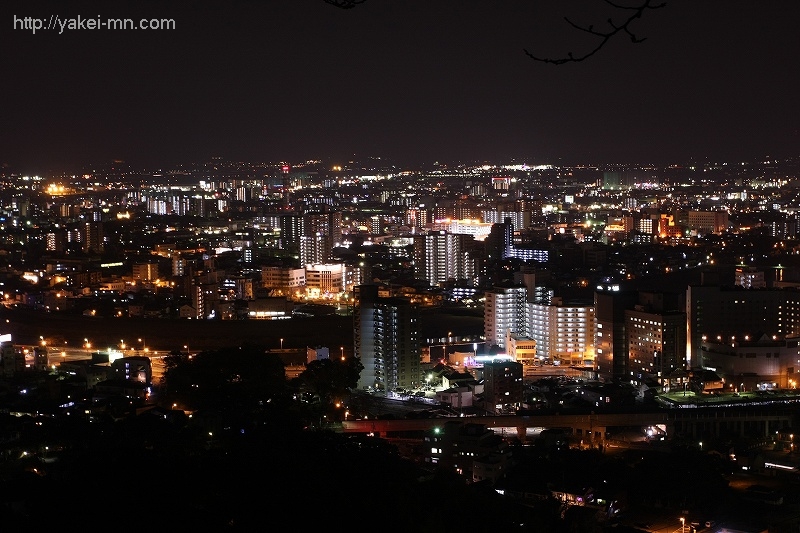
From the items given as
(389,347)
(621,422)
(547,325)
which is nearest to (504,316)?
(547,325)

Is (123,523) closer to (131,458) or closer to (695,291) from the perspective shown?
(131,458)

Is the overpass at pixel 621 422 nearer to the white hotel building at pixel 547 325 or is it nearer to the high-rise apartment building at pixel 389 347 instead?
the high-rise apartment building at pixel 389 347

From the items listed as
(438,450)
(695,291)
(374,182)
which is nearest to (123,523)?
(438,450)

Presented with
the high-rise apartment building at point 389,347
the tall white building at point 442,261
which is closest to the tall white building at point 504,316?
the high-rise apartment building at point 389,347

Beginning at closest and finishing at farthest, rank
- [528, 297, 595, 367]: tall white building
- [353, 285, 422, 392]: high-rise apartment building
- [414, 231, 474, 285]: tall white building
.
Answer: [353, 285, 422, 392]: high-rise apartment building
[528, 297, 595, 367]: tall white building
[414, 231, 474, 285]: tall white building

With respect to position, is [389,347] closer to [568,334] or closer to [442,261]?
[568,334]

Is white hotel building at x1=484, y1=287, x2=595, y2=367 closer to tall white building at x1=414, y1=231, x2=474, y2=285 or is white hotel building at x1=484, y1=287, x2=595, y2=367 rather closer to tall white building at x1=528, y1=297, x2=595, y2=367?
tall white building at x1=528, y1=297, x2=595, y2=367

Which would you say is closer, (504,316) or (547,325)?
(547,325)

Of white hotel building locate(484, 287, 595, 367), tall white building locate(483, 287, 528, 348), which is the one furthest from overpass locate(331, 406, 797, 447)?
tall white building locate(483, 287, 528, 348)
